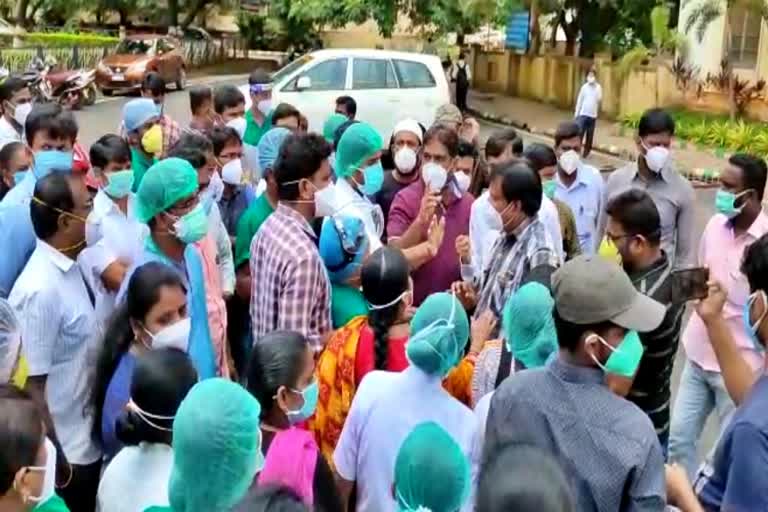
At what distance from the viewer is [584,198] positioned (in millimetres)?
6699

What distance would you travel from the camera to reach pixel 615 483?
113 inches

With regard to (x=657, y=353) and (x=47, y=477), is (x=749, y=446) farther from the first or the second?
(x=47, y=477)

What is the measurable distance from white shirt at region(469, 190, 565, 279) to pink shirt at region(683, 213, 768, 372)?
2.39 ft

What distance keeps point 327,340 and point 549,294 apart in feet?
3.82

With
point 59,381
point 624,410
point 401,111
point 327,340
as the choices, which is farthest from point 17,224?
point 401,111

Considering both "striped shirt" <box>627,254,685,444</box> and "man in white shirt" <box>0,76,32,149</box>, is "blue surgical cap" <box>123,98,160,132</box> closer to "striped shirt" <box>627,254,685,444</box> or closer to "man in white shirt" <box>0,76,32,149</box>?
"man in white shirt" <box>0,76,32,149</box>

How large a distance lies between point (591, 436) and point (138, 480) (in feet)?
4.25

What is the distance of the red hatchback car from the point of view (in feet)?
89.2

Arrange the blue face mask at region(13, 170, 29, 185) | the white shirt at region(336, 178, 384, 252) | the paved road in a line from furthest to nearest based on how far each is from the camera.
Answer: the paved road, the blue face mask at region(13, 170, 29, 185), the white shirt at region(336, 178, 384, 252)

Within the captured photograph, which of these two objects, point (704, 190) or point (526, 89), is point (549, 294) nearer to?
point (704, 190)

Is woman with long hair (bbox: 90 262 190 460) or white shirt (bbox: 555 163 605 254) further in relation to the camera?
white shirt (bbox: 555 163 605 254)

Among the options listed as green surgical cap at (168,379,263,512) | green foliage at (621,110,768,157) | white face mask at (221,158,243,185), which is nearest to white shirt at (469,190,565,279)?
white face mask at (221,158,243,185)

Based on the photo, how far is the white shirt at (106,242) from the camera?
4492 mm

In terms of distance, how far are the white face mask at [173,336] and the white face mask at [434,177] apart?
2215 mm
